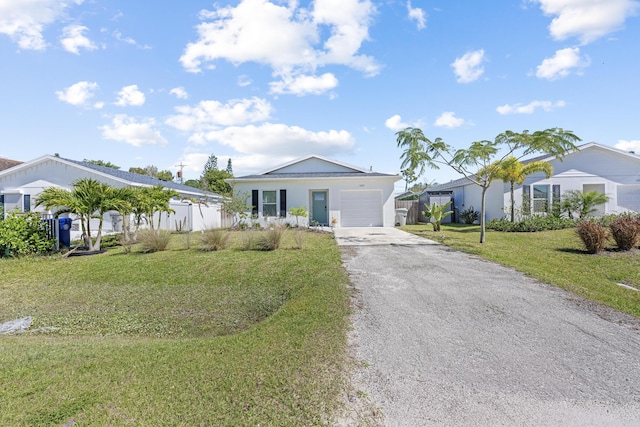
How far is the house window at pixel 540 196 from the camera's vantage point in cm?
1867

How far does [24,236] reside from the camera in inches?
413

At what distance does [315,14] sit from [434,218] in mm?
10848

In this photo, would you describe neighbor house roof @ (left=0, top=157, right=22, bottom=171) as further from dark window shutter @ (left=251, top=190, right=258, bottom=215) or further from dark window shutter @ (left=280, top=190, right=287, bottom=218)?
dark window shutter @ (left=280, top=190, right=287, bottom=218)

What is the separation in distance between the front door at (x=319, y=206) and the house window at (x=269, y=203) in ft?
7.58

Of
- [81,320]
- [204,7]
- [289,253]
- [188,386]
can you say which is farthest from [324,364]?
[204,7]

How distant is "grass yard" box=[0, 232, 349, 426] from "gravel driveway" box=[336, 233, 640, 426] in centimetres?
43

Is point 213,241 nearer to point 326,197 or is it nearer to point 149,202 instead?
point 149,202

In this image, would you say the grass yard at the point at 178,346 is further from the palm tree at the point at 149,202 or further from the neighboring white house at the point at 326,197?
the neighboring white house at the point at 326,197

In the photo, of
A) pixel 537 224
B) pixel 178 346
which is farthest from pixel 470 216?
pixel 178 346

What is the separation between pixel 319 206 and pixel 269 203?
3.03m

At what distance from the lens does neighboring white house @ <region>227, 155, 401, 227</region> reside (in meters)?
18.8

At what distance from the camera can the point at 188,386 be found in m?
2.81

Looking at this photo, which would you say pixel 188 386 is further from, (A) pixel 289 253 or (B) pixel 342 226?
(B) pixel 342 226

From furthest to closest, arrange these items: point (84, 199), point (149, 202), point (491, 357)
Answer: point (149, 202)
point (84, 199)
point (491, 357)
